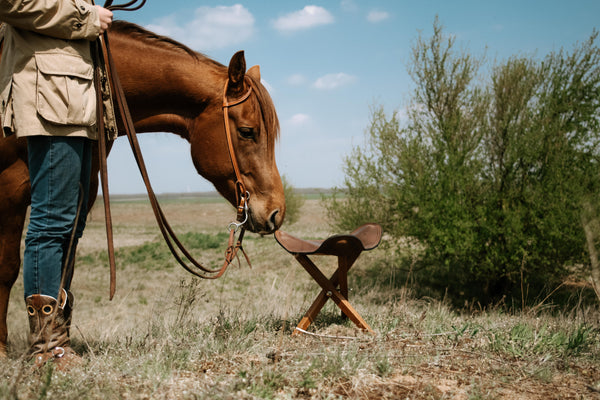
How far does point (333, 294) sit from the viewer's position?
299 centimetres

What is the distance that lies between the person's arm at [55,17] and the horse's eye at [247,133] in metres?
0.90

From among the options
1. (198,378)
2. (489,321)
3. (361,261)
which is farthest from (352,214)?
(198,378)

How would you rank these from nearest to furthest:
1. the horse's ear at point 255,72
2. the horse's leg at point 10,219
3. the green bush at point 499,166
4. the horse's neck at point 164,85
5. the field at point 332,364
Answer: the field at point 332,364
the horse's leg at point 10,219
the horse's neck at point 164,85
the horse's ear at point 255,72
the green bush at point 499,166

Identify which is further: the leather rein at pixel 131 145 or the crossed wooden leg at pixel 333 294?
the crossed wooden leg at pixel 333 294

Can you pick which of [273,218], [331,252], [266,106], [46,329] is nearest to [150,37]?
[266,106]

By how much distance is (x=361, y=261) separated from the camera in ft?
45.0

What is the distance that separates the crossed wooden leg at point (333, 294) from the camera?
2877mm

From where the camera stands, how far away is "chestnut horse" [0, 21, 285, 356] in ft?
7.83

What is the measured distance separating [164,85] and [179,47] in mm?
315

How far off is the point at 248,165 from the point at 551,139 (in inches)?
354

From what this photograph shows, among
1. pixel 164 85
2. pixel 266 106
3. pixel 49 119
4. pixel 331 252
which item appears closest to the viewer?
pixel 49 119

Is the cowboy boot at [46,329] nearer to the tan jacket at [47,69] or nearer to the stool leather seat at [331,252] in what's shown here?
the tan jacket at [47,69]

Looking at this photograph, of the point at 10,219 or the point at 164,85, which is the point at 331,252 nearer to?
the point at 164,85

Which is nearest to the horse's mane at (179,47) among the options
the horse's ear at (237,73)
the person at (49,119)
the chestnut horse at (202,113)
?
the chestnut horse at (202,113)
